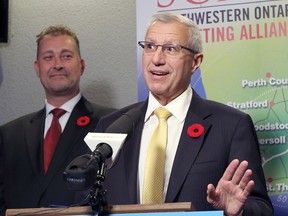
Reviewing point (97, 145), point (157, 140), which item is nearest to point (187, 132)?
point (157, 140)

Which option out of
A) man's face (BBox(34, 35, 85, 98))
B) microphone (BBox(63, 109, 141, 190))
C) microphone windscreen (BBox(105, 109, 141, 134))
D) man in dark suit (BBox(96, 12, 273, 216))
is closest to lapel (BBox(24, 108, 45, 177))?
man's face (BBox(34, 35, 85, 98))

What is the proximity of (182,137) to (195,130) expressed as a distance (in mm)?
57

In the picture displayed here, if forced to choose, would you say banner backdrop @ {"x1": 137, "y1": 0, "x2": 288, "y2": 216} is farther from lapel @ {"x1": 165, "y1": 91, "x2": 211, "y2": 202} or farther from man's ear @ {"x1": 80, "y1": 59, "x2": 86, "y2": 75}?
lapel @ {"x1": 165, "y1": 91, "x2": 211, "y2": 202}

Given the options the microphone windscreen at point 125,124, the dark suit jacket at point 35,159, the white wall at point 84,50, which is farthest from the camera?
the white wall at point 84,50

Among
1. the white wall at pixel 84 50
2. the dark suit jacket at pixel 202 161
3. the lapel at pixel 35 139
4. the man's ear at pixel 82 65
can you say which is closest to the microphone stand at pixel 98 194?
the dark suit jacket at pixel 202 161

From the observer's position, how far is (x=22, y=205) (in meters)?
3.14

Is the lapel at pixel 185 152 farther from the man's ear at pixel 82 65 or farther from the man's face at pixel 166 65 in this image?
the man's ear at pixel 82 65

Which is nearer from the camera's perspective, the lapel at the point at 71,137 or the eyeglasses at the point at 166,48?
the eyeglasses at the point at 166,48

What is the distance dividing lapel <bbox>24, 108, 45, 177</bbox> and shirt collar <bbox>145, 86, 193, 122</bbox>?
31.9 inches

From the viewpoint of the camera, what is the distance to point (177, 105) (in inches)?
104

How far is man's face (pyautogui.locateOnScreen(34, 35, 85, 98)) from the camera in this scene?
3.34 metres

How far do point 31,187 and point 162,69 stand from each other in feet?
3.22

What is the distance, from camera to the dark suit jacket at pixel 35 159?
10.3ft

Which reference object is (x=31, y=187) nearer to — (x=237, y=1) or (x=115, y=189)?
(x=115, y=189)
